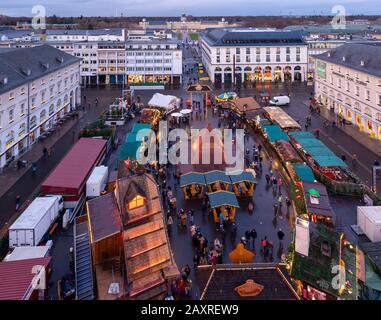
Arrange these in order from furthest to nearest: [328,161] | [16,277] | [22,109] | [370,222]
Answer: [22,109] < [328,161] < [370,222] < [16,277]

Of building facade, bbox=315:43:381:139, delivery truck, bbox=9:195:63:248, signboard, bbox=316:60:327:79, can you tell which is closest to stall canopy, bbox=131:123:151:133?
delivery truck, bbox=9:195:63:248

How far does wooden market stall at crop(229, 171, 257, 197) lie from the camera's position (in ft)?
73.1

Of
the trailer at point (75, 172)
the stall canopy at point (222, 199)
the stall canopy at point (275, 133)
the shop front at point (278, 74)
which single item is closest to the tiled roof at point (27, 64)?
the trailer at point (75, 172)

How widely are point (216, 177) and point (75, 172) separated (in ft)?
26.8

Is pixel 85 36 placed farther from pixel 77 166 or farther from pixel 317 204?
pixel 317 204

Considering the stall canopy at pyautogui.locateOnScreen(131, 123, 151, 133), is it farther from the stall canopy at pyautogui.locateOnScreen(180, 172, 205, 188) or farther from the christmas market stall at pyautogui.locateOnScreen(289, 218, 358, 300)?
the christmas market stall at pyautogui.locateOnScreen(289, 218, 358, 300)

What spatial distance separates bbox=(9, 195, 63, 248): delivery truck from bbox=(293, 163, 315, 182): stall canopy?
13491 millimetres

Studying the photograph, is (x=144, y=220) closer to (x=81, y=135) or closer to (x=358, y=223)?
(x=358, y=223)

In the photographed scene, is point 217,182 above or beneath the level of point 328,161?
beneath

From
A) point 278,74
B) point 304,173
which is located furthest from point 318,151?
point 278,74

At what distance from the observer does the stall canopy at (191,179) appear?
72.5ft

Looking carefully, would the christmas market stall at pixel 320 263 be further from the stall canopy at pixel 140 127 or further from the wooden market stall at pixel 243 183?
the stall canopy at pixel 140 127

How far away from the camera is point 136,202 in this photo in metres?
14.1

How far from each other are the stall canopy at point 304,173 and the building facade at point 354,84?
533 inches
